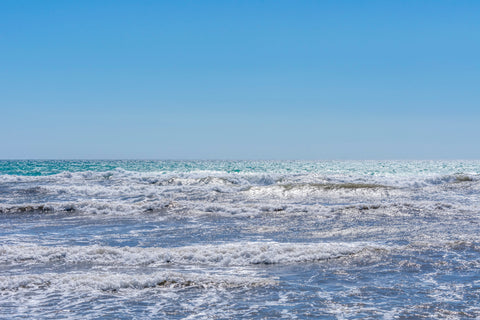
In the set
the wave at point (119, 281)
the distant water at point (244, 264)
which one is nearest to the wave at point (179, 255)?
the distant water at point (244, 264)

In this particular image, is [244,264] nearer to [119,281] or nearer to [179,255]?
[179,255]

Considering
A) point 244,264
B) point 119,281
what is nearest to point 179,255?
point 244,264

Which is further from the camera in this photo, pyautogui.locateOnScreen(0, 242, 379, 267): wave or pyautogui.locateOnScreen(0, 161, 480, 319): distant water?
pyautogui.locateOnScreen(0, 242, 379, 267): wave

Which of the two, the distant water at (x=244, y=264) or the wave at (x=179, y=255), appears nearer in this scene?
the distant water at (x=244, y=264)

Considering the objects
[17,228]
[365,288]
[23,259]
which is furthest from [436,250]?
[17,228]

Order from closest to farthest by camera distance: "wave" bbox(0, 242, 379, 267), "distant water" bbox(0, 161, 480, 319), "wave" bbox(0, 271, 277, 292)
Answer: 1. "distant water" bbox(0, 161, 480, 319)
2. "wave" bbox(0, 271, 277, 292)
3. "wave" bbox(0, 242, 379, 267)

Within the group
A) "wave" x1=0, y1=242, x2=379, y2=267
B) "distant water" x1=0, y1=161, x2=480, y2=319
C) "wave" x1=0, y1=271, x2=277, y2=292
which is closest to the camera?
"distant water" x1=0, y1=161, x2=480, y2=319

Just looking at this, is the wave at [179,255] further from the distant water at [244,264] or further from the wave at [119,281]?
the wave at [119,281]

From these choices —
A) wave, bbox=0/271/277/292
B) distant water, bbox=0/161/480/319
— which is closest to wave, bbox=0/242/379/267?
distant water, bbox=0/161/480/319

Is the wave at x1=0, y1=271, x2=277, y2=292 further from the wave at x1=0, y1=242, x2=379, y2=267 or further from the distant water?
the wave at x1=0, y1=242, x2=379, y2=267

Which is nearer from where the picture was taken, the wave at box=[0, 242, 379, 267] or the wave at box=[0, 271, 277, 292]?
the wave at box=[0, 271, 277, 292]

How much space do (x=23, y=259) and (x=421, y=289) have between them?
8717 millimetres

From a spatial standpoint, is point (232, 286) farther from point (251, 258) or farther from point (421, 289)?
point (421, 289)

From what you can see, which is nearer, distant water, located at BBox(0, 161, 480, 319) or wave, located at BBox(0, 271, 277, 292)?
distant water, located at BBox(0, 161, 480, 319)
